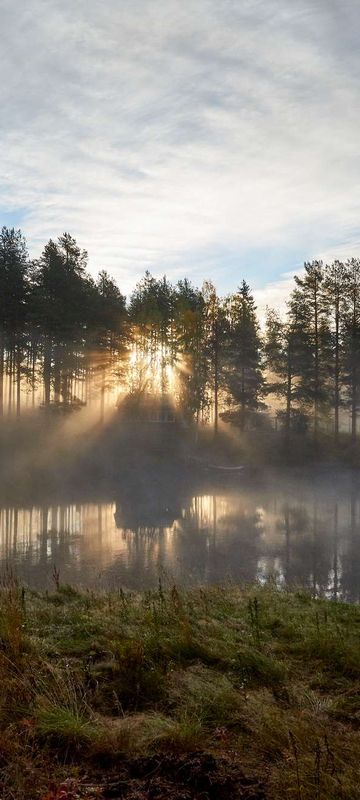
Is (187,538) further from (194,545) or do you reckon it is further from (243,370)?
(243,370)

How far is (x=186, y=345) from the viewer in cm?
5297

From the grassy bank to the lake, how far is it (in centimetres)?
498

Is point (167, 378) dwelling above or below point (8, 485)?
above

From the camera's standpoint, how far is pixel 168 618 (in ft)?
24.5

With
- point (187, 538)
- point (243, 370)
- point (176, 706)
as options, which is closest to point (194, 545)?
point (187, 538)

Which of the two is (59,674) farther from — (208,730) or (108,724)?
(208,730)

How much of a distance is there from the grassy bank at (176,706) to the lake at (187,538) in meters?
4.98

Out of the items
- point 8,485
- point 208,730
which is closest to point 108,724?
point 208,730

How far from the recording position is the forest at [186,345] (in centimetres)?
4606

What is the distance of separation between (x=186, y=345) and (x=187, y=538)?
117 ft

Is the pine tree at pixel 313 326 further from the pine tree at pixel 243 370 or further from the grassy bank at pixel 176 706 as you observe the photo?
the grassy bank at pixel 176 706

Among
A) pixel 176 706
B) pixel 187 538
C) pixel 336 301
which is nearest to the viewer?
pixel 176 706

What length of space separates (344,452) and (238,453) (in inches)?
355

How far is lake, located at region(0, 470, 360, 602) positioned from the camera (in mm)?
13938
